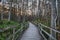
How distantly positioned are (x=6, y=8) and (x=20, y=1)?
74.5ft

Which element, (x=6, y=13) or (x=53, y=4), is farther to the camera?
(x=6, y=13)

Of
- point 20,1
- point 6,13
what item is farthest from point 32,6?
point 6,13

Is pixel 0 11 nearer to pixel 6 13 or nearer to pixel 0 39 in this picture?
pixel 6 13

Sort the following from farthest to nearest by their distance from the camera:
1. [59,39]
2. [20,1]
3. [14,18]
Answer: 1. [20,1]
2. [14,18]
3. [59,39]

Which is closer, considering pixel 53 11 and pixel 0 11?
pixel 53 11

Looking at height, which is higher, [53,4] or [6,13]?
[53,4]

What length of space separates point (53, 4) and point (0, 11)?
1189 inches

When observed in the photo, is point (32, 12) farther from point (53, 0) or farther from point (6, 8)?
point (53, 0)

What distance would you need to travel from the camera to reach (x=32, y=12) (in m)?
147

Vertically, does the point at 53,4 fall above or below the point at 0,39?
above

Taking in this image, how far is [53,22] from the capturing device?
1218 cm

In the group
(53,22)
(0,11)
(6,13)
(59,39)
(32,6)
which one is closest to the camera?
(59,39)

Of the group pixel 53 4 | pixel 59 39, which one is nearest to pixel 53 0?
pixel 53 4

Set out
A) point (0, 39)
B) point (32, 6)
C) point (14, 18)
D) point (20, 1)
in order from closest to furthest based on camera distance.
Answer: point (0, 39) < point (14, 18) < point (20, 1) < point (32, 6)
